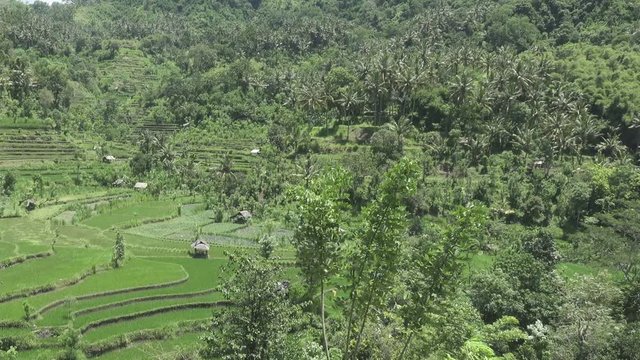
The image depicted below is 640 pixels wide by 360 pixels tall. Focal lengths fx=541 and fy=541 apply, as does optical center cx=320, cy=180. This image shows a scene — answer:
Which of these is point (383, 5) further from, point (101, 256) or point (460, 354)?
point (460, 354)

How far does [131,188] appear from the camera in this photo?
260 feet

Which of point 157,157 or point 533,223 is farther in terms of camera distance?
point 157,157

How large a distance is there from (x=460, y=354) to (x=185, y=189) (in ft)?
233

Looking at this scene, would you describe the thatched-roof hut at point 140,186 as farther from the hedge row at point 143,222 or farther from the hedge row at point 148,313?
the hedge row at point 148,313

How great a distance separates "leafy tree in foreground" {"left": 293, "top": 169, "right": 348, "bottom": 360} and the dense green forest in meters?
0.05

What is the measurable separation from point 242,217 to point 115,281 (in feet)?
78.2

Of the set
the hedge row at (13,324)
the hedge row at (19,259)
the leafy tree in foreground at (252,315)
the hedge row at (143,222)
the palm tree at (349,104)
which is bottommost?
the hedge row at (143,222)

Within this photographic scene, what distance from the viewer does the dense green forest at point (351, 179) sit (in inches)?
519

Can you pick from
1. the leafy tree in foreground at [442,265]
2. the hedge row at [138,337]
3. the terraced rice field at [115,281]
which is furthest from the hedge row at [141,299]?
the leafy tree in foreground at [442,265]

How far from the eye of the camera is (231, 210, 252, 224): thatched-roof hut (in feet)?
213

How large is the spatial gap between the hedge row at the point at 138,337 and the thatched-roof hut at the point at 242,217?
27.9m

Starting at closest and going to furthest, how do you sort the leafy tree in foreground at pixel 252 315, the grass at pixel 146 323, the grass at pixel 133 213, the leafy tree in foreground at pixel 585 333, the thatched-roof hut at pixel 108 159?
the leafy tree in foreground at pixel 252 315 < the leafy tree in foreground at pixel 585 333 < the grass at pixel 146 323 < the grass at pixel 133 213 < the thatched-roof hut at pixel 108 159

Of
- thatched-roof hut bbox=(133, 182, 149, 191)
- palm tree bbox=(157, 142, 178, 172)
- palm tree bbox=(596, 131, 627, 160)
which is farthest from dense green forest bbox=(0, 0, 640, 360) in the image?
thatched-roof hut bbox=(133, 182, 149, 191)

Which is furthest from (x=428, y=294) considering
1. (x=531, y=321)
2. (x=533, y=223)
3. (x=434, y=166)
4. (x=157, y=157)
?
(x=157, y=157)
